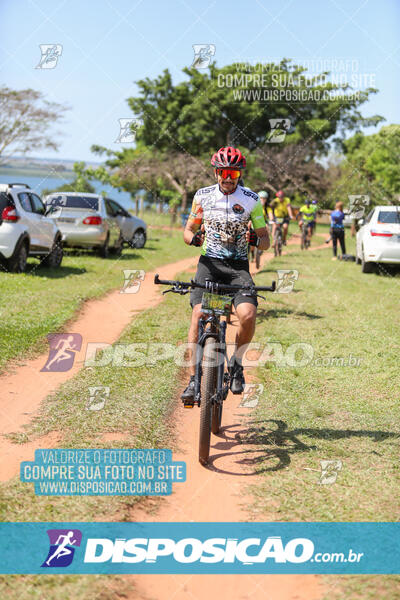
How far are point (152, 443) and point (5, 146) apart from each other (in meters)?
31.0

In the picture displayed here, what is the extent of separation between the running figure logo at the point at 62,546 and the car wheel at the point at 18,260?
10.7 m

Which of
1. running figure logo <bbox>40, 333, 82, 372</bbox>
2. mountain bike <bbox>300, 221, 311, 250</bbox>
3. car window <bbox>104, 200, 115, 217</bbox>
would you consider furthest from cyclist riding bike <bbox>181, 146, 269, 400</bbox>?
mountain bike <bbox>300, 221, 311, 250</bbox>

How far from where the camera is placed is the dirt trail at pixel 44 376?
5.01 metres

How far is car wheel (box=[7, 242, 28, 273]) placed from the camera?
543 inches

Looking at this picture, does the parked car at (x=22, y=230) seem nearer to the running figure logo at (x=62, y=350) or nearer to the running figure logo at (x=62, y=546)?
the running figure logo at (x=62, y=350)

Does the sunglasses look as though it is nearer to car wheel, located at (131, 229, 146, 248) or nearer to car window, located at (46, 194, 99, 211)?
car window, located at (46, 194, 99, 211)

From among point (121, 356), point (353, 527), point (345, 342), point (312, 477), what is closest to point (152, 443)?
point (312, 477)

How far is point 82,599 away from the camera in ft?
10.2

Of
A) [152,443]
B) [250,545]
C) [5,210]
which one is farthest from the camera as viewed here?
[5,210]

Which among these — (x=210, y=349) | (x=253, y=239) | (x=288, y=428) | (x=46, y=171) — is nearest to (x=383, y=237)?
(x=46, y=171)

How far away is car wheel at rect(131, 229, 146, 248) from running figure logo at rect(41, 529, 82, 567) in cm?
1924

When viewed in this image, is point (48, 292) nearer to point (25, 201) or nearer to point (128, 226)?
point (25, 201)

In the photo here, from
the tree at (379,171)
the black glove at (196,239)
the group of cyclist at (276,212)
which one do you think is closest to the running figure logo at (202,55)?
the group of cyclist at (276,212)

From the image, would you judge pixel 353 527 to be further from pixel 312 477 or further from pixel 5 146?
pixel 5 146
